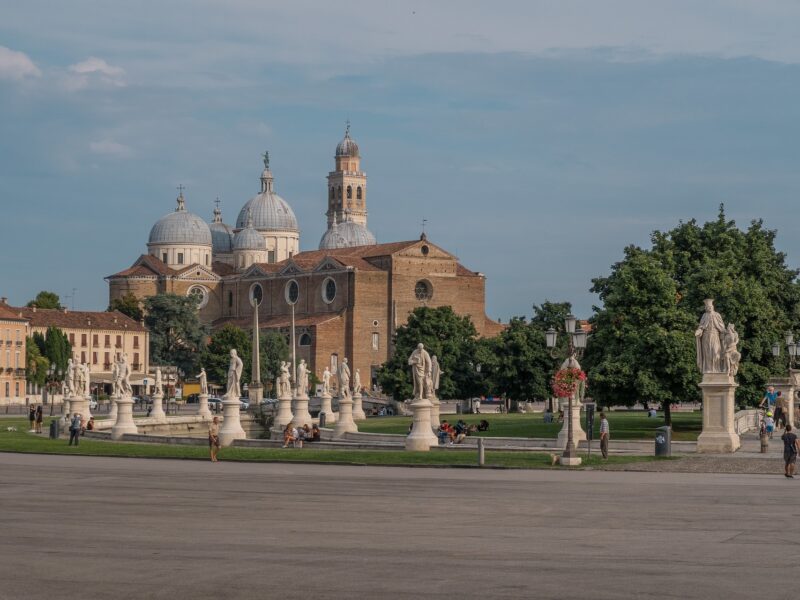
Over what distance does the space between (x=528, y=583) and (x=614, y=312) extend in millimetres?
40574

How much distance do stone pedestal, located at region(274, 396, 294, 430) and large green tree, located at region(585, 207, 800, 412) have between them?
1476 centimetres

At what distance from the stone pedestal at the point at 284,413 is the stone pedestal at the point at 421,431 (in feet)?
64.7

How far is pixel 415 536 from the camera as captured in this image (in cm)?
2128

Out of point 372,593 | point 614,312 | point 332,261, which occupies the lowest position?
point 372,593

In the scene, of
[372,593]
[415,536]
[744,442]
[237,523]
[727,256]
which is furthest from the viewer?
[727,256]

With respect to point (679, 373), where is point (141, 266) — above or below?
above

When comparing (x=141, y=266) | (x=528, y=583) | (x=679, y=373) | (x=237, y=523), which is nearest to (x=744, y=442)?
(x=679, y=373)

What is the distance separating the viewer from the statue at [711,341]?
1647 inches

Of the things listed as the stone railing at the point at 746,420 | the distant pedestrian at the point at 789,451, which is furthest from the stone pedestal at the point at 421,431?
the distant pedestrian at the point at 789,451

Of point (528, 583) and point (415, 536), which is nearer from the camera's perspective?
point (528, 583)

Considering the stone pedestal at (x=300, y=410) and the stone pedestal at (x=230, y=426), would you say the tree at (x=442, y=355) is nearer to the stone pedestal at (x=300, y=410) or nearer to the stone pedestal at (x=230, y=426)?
the stone pedestal at (x=300, y=410)

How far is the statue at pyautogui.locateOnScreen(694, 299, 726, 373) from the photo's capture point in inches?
1647

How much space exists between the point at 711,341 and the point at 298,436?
16.8 m

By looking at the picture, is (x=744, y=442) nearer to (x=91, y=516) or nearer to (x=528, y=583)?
(x=91, y=516)
